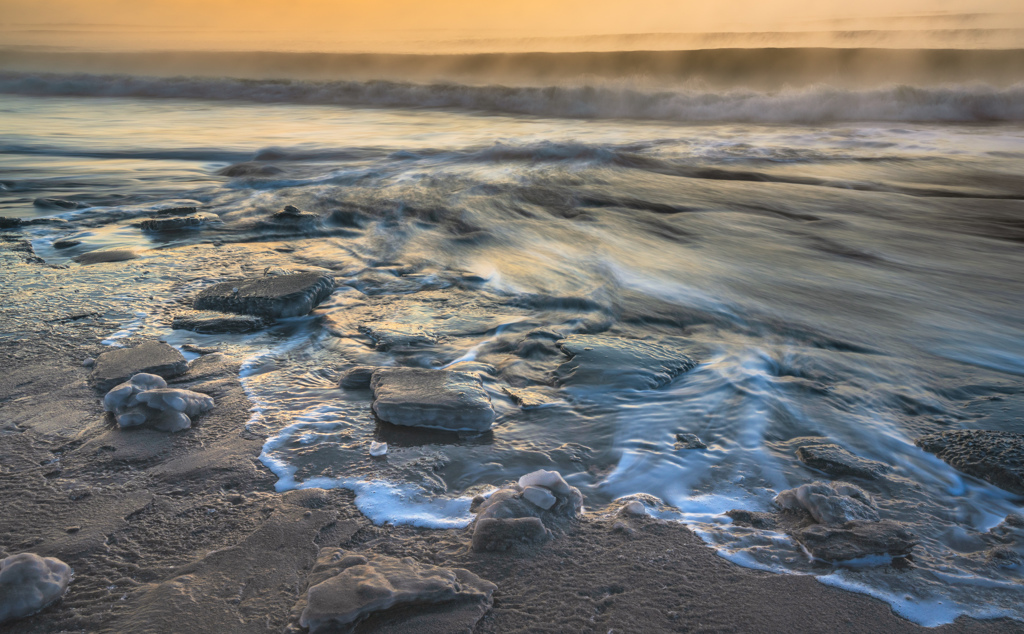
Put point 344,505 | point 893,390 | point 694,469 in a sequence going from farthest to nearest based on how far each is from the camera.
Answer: point 893,390
point 694,469
point 344,505

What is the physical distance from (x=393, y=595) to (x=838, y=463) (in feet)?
4.72

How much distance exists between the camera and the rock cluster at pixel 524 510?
67.2 inches

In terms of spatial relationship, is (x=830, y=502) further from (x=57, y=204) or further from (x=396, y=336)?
(x=57, y=204)

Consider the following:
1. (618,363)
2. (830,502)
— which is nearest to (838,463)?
(830,502)

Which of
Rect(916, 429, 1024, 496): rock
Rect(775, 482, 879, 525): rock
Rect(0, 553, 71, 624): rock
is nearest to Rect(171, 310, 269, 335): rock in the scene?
Rect(0, 553, 71, 624): rock

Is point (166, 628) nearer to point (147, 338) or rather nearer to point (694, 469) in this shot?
point (694, 469)

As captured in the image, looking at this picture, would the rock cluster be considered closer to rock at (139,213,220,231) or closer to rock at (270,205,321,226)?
rock at (270,205,321,226)

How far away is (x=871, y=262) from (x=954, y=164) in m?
5.20

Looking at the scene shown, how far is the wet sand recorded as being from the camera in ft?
4.83

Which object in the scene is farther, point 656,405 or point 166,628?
point 656,405

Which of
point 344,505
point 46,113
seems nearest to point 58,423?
point 344,505

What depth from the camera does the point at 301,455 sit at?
2.13m

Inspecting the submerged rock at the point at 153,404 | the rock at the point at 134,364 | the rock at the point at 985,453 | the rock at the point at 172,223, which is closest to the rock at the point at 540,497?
the submerged rock at the point at 153,404

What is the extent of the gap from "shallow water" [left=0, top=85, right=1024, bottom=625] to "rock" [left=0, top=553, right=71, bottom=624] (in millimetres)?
618
